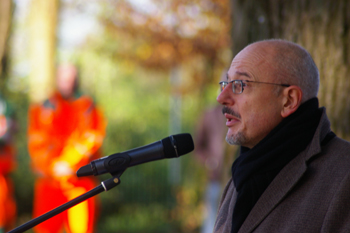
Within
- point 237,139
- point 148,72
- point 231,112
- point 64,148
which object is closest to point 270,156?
point 237,139

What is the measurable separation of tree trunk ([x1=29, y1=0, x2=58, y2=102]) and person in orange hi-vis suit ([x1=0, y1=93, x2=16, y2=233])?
1.76 meters

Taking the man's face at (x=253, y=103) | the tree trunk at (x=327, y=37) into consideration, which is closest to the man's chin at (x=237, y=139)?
the man's face at (x=253, y=103)

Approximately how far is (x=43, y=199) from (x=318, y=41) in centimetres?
376

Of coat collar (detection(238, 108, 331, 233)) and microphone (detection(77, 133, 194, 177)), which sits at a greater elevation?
microphone (detection(77, 133, 194, 177))

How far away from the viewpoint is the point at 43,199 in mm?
5691

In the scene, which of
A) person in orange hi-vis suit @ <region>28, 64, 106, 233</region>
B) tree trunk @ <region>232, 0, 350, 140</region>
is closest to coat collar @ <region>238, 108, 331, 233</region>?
tree trunk @ <region>232, 0, 350, 140</region>

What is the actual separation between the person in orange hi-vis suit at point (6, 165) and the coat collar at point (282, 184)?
16.1 feet

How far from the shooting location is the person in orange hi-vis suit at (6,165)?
6340 millimetres

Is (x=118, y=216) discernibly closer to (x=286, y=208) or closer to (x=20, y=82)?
(x=20, y=82)

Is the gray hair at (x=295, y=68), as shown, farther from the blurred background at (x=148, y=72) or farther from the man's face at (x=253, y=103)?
the blurred background at (x=148, y=72)

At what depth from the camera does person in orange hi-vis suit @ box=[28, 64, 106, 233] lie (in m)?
5.63

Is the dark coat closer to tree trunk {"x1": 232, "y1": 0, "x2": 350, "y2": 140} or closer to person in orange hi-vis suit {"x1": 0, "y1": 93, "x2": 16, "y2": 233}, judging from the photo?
tree trunk {"x1": 232, "y1": 0, "x2": 350, "y2": 140}

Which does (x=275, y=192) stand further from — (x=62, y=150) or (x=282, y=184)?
(x=62, y=150)

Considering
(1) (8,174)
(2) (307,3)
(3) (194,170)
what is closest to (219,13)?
(3) (194,170)
